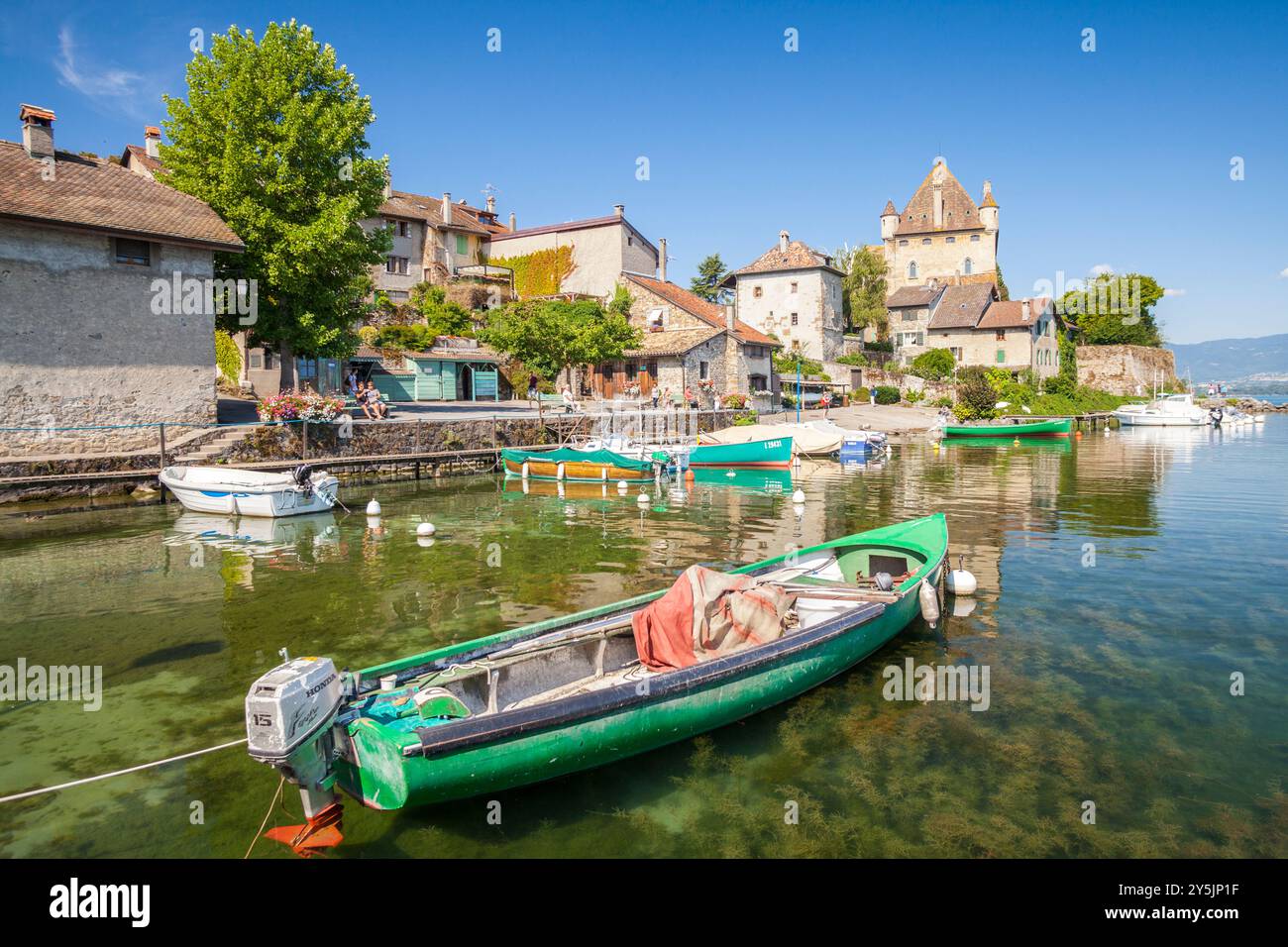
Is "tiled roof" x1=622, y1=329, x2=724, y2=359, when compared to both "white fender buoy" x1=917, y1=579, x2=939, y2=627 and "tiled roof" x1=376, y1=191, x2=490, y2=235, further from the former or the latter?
"white fender buoy" x1=917, y1=579, x2=939, y2=627

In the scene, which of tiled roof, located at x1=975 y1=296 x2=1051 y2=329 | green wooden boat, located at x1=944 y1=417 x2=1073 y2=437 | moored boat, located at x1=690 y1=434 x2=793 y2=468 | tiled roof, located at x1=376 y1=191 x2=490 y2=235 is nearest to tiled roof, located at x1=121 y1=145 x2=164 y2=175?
tiled roof, located at x1=376 y1=191 x2=490 y2=235

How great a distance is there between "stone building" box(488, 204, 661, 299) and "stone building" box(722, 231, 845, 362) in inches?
385

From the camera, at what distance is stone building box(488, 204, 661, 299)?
57.7 meters

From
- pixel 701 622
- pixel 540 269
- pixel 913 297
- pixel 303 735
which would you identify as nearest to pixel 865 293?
pixel 913 297

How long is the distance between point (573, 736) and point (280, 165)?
2852cm

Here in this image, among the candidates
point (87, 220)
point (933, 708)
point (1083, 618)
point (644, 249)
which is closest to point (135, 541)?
point (87, 220)

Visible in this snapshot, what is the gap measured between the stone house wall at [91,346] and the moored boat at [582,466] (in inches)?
462

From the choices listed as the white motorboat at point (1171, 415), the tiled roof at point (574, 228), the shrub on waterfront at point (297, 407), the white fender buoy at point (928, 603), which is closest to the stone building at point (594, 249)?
the tiled roof at point (574, 228)

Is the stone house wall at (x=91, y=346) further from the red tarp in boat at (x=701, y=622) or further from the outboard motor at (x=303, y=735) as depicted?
the red tarp in boat at (x=701, y=622)

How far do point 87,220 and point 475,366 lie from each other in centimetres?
2549

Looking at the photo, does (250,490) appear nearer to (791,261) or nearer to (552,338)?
(552,338)

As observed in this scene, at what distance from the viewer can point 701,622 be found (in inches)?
337

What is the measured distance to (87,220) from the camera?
23016mm

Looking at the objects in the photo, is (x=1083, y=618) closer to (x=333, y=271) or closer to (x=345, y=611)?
(x=345, y=611)
